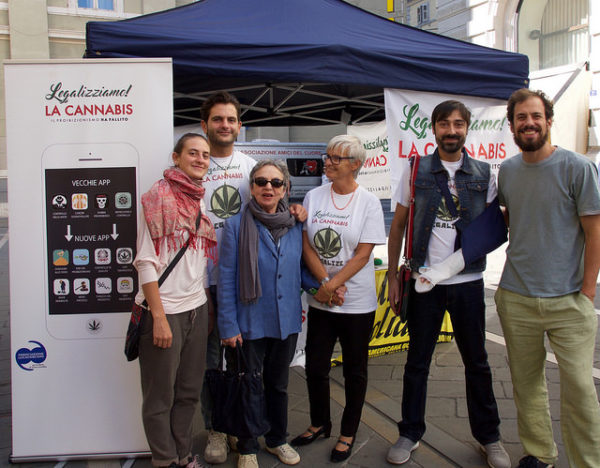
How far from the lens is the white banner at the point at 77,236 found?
2.67m

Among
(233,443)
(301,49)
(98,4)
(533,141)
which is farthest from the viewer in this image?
(98,4)

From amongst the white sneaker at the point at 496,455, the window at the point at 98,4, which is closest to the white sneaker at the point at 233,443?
the white sneaker at the point at 496,455

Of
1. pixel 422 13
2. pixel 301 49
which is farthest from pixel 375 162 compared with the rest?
pixel 422 13

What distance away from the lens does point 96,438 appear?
2.78m

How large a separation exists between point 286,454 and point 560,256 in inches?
67.3

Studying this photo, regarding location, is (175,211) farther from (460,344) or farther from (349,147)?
(460,344)

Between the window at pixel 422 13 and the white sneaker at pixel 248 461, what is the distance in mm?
22899

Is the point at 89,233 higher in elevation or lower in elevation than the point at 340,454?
higher

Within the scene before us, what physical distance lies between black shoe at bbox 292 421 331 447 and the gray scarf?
0.94m

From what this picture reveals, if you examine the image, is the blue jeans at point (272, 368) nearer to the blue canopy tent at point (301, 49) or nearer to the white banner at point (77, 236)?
the white banner at point (77, 236)

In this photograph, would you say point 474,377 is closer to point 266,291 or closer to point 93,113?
point 266,291

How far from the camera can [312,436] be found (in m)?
2.91

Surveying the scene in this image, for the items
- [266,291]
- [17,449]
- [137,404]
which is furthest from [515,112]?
[17,449]

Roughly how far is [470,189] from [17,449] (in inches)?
109
